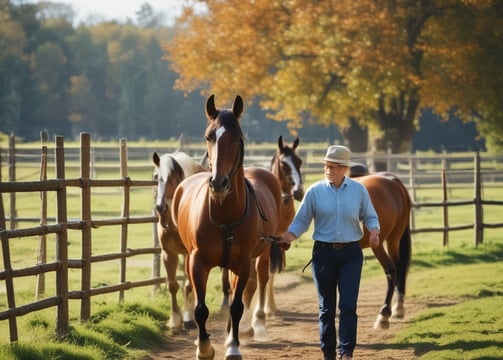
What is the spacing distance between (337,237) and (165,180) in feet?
12.9

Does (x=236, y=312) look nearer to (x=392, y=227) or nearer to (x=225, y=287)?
(x=225, y=287)

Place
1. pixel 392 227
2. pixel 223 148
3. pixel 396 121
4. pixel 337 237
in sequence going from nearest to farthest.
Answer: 1. pixel 337 237
2. pixel 223 148
3. pixel 392 227
4. pixel 396 121

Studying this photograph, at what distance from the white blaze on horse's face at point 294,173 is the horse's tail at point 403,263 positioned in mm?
1582

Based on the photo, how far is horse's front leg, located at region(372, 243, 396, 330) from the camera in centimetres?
1039

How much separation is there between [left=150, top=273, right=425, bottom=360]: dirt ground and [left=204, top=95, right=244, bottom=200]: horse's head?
2.20m

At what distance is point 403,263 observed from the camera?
1153cm

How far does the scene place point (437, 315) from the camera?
429 inches

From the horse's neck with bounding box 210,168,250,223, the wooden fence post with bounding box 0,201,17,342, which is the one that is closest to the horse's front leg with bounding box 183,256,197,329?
the horse's neck with bounding box 210,168,250,223

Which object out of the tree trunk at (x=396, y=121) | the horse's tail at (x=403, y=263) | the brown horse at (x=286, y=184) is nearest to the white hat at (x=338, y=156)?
the horse's tail at (x=403, y=263)

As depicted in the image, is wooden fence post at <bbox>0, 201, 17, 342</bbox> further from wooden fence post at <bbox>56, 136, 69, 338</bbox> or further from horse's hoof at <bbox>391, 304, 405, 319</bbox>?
horse's hoof at <bbox>391, 304, 405, 319</bbox>

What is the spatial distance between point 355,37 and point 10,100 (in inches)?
1747

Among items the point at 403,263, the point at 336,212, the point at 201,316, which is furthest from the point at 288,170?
the point at 336,212

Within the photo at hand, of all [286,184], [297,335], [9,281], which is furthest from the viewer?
[286,184]

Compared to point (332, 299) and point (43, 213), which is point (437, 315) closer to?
point (332, 299)
